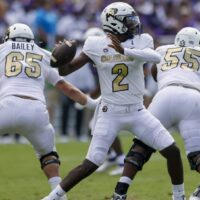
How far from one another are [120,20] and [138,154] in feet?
4.32

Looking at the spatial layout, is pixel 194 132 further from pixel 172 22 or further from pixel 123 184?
pixel 172 22

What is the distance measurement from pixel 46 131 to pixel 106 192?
61.1 inches

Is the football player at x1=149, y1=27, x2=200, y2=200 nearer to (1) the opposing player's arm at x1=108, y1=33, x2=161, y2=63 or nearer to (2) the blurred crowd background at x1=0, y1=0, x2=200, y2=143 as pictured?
(1) the opposing player's arm at x1=108, y1=33, x2=161, y2=63

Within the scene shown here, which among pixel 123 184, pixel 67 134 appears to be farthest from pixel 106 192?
pixel 67 134

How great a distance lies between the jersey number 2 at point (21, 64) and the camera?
328 inches

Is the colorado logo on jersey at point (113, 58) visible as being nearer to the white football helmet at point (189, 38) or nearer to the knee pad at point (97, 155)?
the knee pad at point (97, 155)

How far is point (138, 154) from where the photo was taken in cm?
819

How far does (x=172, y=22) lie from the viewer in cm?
1786

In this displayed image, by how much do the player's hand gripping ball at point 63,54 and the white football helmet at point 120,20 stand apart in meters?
0.41

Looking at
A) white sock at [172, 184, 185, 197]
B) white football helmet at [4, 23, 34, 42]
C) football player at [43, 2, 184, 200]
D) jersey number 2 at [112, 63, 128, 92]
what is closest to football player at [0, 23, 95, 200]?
white football helmet at [4, 23, 34, 42]

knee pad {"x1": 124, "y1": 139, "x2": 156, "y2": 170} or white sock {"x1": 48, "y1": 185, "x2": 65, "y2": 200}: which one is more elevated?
knee pad {"x1": 124, "y1": 139, "x2": 156, "y2": 170}

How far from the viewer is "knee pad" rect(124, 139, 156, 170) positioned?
8141mm

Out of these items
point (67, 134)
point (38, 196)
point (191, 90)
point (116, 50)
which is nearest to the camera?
point (116, 50)

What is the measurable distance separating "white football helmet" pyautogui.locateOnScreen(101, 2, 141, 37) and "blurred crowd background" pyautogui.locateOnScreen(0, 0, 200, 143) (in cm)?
703
